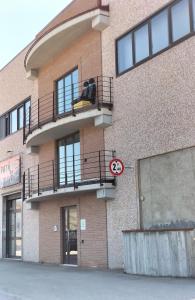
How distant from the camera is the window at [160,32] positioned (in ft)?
48.0

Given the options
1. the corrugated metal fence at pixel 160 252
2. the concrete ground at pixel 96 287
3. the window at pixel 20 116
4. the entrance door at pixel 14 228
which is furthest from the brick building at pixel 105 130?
the concrete ground at pixel 96 287

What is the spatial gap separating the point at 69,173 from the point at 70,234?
248 centimetres

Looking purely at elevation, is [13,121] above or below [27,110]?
below

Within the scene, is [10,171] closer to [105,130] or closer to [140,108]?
[105,130]

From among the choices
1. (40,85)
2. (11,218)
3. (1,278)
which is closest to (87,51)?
(40,85)

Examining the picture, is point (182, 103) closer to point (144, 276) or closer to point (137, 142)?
point (137, 142)

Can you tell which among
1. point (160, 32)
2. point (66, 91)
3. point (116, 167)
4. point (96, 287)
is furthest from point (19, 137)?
point (96, 287)

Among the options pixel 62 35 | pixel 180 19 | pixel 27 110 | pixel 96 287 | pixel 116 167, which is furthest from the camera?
pixel 27 110

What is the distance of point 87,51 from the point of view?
61.4 ft

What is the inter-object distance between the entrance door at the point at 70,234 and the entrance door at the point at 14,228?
5.25 metres

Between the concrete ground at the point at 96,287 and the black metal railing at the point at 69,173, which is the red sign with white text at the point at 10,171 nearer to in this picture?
the black metal railing at the point at 69,173

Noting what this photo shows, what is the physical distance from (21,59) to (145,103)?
11.5 m

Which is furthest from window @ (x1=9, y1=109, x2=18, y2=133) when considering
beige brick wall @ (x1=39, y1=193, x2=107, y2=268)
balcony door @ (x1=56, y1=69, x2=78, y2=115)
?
beige brick wall @ (x1=39, y1=193, x2=107, y2=268)

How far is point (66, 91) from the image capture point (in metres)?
19.9
